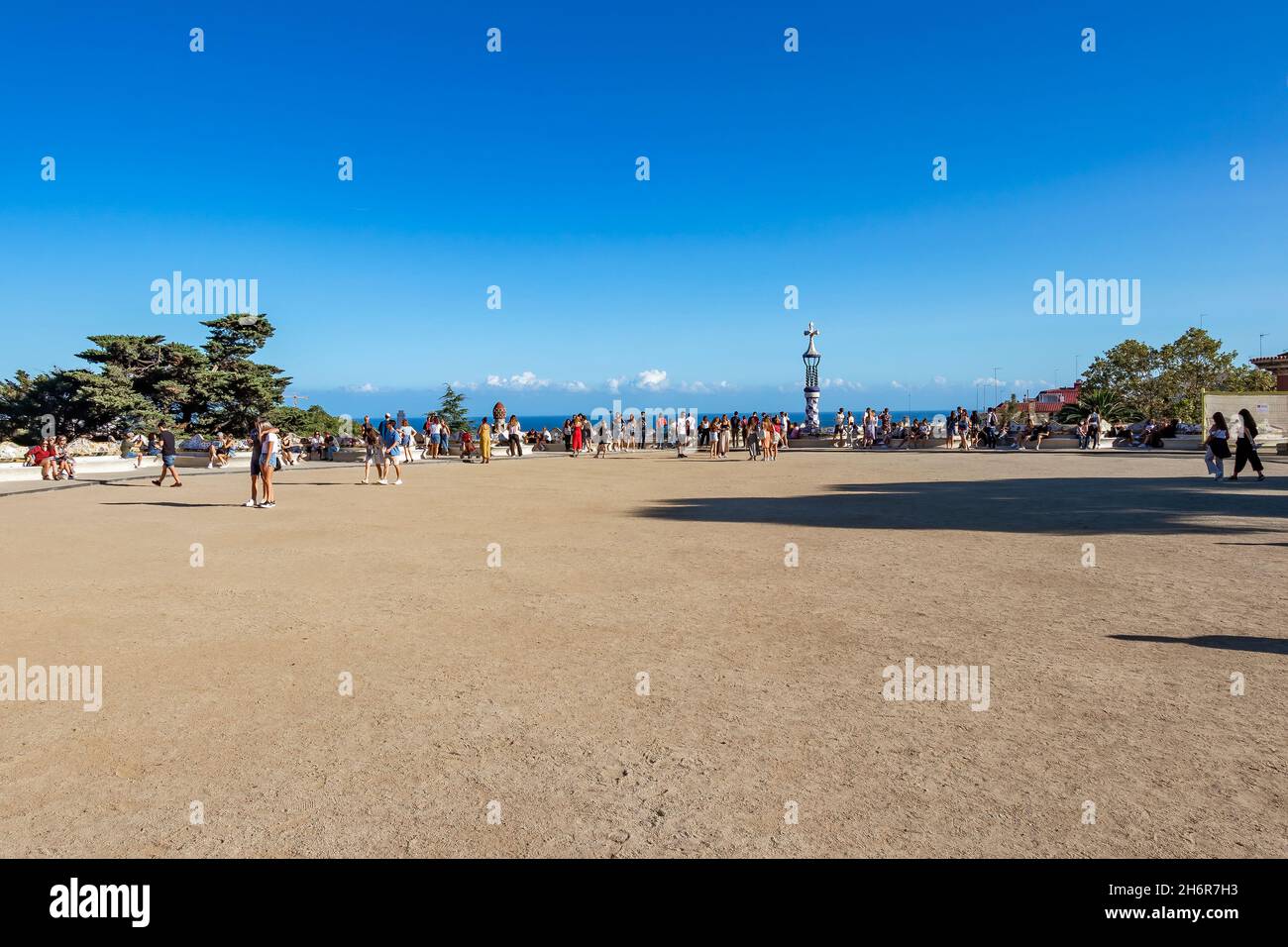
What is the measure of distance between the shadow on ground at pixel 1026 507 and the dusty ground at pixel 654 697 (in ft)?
2.20

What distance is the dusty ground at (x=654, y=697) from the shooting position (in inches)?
127

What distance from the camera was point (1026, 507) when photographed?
45.2 ft

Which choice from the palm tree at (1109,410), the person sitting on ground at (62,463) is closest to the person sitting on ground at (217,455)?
the person sitting on ground at (62,463)

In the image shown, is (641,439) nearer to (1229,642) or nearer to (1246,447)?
(1246,447)

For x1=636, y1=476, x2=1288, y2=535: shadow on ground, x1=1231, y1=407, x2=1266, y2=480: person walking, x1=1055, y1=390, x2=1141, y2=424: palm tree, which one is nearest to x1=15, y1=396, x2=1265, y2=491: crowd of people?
x1=1231, y1=407, x2=1266, y2=480: person walking

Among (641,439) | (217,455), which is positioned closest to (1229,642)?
(217,455)

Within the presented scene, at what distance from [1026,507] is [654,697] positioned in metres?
11.4

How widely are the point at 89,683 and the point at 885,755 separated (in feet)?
16.8

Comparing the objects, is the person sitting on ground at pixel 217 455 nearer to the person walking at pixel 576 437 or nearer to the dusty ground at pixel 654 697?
the person walking at pixel 576 437

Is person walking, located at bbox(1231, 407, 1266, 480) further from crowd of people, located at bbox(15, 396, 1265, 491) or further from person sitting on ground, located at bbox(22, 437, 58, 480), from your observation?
person sitting on ground, located at bbox(22, 437, 58, 480)

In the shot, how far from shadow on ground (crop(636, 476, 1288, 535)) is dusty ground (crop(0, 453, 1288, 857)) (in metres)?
0.67

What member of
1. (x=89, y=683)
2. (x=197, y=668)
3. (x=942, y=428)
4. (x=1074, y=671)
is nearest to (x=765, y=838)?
(x=1074, y=671)

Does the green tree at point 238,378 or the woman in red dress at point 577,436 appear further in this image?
the green tree at point 238,378

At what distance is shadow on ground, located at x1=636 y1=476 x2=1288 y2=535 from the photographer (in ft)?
37.9
